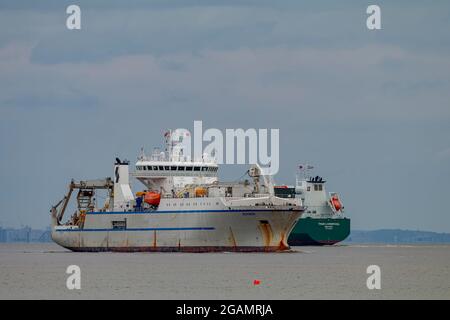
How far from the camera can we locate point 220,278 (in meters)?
73.6

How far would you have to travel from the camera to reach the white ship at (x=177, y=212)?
316 ft

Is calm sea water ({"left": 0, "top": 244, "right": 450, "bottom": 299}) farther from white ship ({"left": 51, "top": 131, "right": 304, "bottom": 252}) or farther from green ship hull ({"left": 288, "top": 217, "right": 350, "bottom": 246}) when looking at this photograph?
green ship hull ({"left": 288, "top": 217, "right": 350, "bottom": 246})

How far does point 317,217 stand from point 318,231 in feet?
6.98

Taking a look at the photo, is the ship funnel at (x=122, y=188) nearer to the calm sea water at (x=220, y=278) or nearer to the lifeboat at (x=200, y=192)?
the calm sea water at (x=220, y=278)

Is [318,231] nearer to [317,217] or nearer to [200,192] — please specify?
[317,217]

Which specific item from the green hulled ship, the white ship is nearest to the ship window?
the white ship

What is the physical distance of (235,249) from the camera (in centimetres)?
9725

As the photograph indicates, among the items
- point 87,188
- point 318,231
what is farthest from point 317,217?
point 87,188

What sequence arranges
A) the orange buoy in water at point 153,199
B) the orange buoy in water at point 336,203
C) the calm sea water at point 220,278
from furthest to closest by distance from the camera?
the orange buoy in water at point 336,203 < the orange buoy in water at point 153,199 < the calm sea water at point 220,278

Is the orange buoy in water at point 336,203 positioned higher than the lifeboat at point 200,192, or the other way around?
the lifeboat at point 200,192

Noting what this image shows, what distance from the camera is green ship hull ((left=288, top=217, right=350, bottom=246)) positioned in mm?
135875

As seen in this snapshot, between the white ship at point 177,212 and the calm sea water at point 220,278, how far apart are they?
1.79 meters

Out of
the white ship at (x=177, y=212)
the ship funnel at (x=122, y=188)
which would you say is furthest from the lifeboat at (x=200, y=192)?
the ship funnel at (x=122, y=188)
